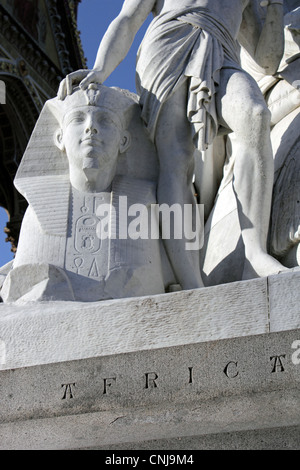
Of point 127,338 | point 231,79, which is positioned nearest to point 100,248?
point 127,338

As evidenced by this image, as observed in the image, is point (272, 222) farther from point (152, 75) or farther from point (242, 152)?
point (152, 75)

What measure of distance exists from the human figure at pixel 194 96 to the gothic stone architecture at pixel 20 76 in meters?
18.9

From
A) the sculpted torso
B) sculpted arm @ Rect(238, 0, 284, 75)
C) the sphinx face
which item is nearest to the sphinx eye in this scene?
the sphinx face

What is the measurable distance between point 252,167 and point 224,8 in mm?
1120

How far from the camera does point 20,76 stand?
2597 cm

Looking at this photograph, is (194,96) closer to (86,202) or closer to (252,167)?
(252,167)

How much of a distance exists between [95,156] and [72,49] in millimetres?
25088

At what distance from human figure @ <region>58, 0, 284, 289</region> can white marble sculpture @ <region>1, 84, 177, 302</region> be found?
0.13 m

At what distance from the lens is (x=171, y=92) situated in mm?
5512

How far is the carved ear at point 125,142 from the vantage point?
218 inches

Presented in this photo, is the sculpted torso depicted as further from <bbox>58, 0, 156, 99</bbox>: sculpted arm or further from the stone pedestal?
the stone pedestal

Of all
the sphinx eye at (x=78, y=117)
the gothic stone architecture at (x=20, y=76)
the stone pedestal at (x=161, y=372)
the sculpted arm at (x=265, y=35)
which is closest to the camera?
the stone pedestal at (x=161, y=372)

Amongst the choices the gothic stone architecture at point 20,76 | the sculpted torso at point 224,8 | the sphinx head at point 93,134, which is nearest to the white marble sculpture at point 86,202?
the sphinx head at point 93,134

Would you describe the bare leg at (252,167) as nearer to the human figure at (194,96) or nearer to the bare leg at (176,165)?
the human figure at (194,96)
